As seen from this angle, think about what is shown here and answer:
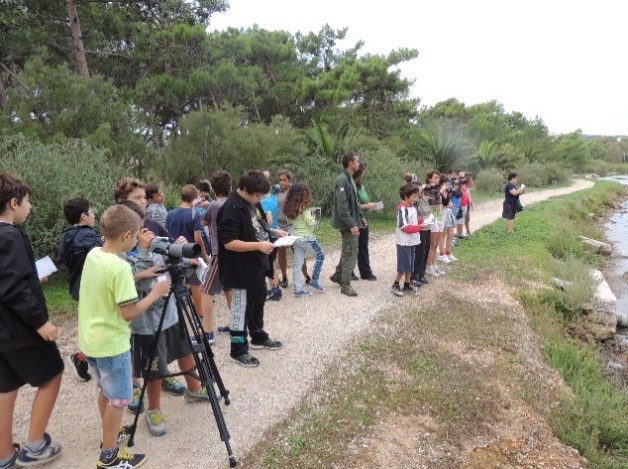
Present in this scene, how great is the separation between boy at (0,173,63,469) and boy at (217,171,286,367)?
1.43m

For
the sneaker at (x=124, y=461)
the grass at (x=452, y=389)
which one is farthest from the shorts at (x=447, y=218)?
the sneaker at (x=124, y=461)

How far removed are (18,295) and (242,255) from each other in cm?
172

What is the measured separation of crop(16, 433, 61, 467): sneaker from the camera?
2898mm

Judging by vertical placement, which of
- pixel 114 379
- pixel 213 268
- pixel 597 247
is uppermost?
pixel 213 268

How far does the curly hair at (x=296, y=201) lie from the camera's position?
598cm

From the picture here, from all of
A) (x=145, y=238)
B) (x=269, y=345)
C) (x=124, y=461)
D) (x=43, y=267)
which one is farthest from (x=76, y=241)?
(x=269, y=345)

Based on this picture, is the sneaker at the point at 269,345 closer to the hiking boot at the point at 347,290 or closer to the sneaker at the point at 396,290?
the hiking boot at the point at 347,290

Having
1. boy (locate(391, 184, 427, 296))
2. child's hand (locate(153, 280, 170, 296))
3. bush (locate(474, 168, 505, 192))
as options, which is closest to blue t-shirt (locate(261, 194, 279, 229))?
boy (locate(391, 184, 427, 296))

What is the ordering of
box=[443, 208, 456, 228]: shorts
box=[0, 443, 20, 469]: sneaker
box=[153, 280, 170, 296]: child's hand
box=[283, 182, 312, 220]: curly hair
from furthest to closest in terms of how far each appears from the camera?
box=[443, 208, 456, 228]: shorts
box=[283, 182, 312, 220]: curly hair
box=[0, 443, 20, 469]: sneaker
box=[153, 280, 170, 296]: child's hand

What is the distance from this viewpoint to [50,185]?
6691 millimetres

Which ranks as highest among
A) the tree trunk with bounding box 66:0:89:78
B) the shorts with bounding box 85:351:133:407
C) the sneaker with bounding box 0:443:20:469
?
the tree trunk with bounding box 66:0:89:78

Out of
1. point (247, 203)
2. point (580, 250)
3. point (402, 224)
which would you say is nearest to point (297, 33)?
point (580, 250)

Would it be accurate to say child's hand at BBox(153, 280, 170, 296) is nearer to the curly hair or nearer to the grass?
the grass

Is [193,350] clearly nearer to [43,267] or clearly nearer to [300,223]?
[43,267]
